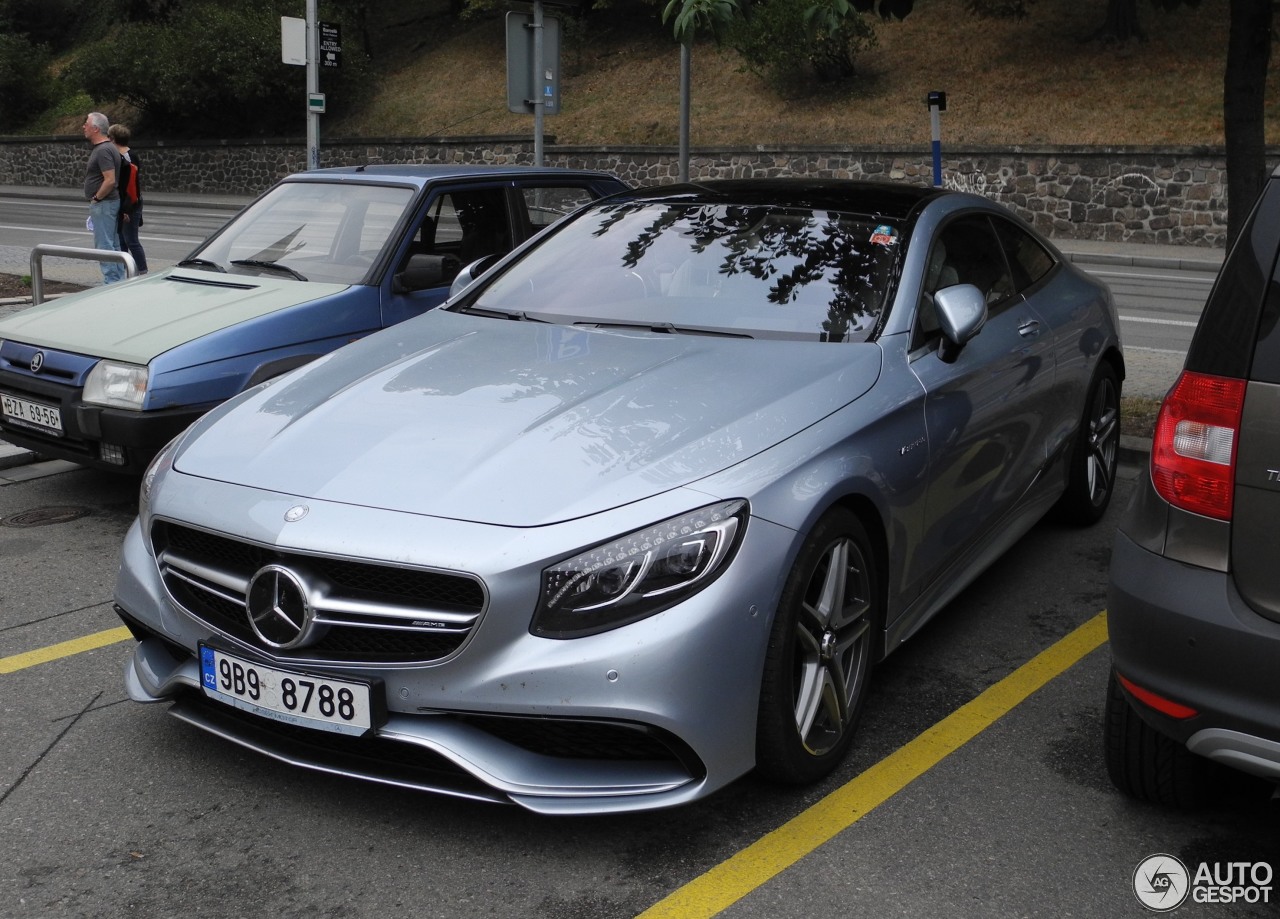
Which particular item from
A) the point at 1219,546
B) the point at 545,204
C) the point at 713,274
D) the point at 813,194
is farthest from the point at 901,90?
the point at 1219,546

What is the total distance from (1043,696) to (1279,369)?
1.65 meters

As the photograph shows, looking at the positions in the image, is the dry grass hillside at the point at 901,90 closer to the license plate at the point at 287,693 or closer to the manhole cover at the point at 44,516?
the manhole cover at the point at 44,516

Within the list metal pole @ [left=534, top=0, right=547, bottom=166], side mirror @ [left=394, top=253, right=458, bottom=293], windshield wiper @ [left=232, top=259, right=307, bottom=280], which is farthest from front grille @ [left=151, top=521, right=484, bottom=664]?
metal pole @ [left=534, top=0, right=547, bottom=166]

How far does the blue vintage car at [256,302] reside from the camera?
570 cm

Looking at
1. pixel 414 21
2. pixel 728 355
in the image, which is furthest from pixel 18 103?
pixel 728 355

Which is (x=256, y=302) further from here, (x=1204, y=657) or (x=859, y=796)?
(x=1204, y=657)

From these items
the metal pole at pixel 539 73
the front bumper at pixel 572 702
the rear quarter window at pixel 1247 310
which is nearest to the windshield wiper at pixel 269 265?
the front bumper at pixel 572 702

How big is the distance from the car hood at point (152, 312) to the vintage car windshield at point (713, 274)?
179cm

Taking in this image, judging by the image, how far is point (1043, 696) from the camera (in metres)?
4.07

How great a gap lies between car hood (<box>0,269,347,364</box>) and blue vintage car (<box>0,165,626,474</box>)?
11 millimetres

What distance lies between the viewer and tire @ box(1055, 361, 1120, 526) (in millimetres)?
5496

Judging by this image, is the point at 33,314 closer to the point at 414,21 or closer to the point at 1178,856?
the point at 1178,856

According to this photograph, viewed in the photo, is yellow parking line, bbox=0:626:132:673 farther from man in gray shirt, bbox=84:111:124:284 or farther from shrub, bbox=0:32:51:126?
shrub, bbox=0:32:51:126

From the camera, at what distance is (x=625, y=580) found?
9.59 ft
